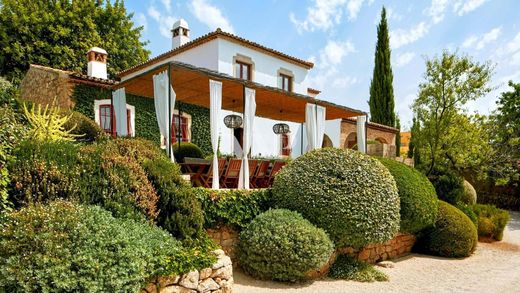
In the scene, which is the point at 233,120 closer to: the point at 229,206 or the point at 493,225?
the point at 229,206

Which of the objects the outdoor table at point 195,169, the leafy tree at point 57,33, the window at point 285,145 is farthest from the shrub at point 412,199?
the leafy tree at point 57,33

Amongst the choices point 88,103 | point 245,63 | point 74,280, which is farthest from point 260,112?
point 74,280

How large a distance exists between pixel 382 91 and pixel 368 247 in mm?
16497

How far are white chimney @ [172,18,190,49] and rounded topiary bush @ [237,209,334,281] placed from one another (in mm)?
14445

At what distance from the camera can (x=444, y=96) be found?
35.4ft

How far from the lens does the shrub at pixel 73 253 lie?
3127 mm

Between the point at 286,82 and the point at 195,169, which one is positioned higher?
the point at 286,82

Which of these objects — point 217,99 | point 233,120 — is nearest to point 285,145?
point 233,120

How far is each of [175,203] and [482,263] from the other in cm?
726

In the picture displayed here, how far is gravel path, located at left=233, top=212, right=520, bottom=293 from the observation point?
5406mm

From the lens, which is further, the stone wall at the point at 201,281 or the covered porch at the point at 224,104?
the covered porch at the point at 224,104

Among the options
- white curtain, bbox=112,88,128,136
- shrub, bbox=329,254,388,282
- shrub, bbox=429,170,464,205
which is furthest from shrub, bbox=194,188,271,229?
shrub, bbox=429,170,464,205

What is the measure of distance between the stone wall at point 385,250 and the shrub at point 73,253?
4173 millimetres

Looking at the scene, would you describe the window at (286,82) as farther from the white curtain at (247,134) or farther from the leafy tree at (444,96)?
the white curtain at (247,134)
